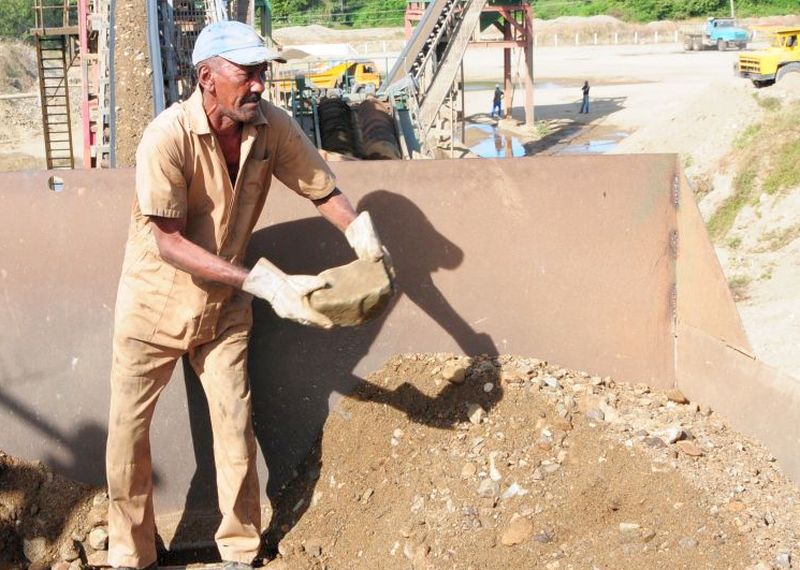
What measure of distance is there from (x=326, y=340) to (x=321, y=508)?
2.29 feet

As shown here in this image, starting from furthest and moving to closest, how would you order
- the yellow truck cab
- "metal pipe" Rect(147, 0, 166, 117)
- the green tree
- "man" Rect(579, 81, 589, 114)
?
the green tree, "man" Rect(579, 81, 589, 114), the yellow truck cab, "metal pipe" Rect(147, 0, 166, 117)

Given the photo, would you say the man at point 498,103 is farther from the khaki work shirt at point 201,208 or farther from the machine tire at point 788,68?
the khaki work shirt at point 201,208

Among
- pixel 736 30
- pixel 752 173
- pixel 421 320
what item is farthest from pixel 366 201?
pixel 736 30

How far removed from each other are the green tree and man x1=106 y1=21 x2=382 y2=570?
47.5 meters

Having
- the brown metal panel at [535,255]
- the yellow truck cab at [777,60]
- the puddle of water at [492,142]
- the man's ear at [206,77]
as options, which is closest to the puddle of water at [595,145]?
the puddle of water at [492,142]

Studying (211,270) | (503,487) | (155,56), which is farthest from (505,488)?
(155,56)

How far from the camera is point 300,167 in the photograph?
3.97 metres

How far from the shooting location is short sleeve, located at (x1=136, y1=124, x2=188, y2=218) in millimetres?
3555

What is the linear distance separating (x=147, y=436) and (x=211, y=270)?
0.83 meters

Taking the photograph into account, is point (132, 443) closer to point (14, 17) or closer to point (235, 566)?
point (235, 566)

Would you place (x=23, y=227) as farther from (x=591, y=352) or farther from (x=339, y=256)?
(x=591, y=352)

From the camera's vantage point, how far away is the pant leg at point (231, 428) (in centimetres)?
398

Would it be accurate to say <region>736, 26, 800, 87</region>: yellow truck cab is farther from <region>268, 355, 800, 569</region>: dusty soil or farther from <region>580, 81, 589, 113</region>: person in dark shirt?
<region>268, 355, 800, 569</region>: dusty soil

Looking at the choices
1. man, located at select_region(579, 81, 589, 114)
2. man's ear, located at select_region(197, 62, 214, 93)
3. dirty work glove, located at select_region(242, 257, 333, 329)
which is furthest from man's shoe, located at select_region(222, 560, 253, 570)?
man, located at select_region(579, 81, 589, 114)
